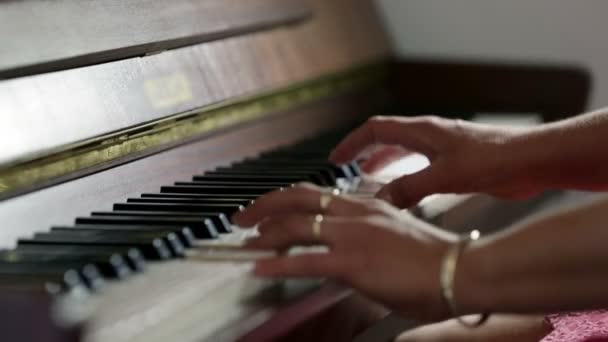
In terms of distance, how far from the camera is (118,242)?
882 millimetres

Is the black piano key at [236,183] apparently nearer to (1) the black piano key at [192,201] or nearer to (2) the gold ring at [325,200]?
(1) the black piano key at [192,201]

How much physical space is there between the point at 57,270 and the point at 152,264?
8 cm

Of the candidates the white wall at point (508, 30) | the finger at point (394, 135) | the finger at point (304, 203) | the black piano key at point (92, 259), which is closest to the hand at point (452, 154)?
the finger at point (394, 135)

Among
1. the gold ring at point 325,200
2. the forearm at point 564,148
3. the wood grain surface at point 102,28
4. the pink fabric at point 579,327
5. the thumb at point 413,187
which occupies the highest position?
the wood grain surface at point 102,28

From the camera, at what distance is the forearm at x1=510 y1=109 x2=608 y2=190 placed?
1.15 meters

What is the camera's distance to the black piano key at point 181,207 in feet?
3.34

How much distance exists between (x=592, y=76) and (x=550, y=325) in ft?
2.75

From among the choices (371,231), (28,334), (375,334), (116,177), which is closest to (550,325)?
(375,334)

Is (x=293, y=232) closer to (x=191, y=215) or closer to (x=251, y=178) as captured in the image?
(x=191, y=215)

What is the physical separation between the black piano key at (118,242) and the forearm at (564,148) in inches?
17.9

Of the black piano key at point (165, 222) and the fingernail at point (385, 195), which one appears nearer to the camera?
the black piano key at point (165, 222)

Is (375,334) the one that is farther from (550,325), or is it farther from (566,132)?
(566,132)

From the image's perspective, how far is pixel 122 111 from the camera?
115 centimetres

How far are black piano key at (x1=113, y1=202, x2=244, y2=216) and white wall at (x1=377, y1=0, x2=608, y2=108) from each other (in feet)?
3.41
